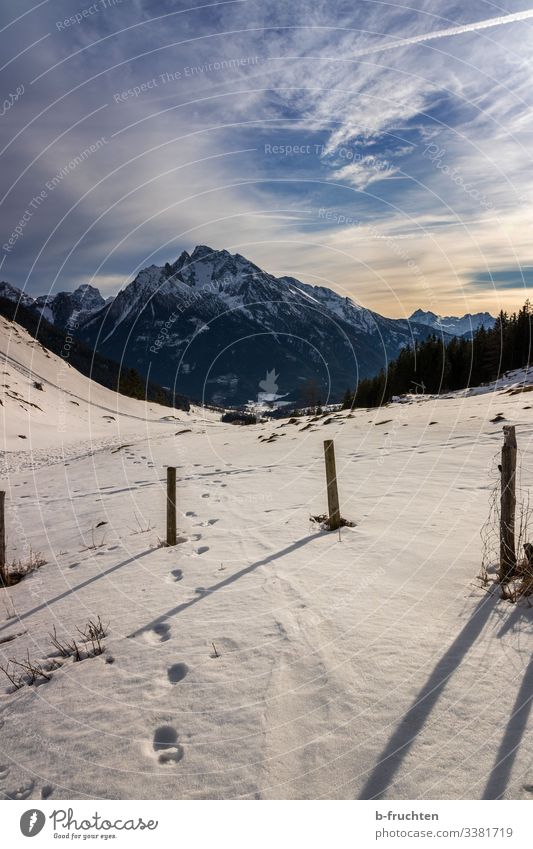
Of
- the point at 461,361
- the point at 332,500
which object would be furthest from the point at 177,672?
the point at 461,361

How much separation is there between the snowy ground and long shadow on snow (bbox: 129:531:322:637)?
33 mm

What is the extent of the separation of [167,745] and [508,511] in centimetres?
486

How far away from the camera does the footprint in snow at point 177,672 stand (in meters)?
4.58

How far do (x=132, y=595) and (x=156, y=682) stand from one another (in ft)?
7.59

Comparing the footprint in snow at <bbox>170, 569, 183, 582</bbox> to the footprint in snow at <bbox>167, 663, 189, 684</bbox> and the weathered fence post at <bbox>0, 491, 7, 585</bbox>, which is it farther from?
the weathered fence post at <bbox>0, 491, 7, 585</bbox>

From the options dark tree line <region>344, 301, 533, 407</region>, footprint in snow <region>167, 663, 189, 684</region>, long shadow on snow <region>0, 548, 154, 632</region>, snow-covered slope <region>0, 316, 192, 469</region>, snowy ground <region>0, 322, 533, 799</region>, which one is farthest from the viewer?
dark tree line <region>344, 301, 533, 407</region>

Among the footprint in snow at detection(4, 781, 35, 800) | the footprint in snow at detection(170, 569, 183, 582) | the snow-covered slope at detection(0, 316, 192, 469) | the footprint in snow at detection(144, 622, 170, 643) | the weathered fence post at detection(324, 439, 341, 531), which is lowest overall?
the footprint in snow at detection(4, 781, 35, 800)

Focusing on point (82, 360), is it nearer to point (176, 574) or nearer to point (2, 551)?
point (2, 551)

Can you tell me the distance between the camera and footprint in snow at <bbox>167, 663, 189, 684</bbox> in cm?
458

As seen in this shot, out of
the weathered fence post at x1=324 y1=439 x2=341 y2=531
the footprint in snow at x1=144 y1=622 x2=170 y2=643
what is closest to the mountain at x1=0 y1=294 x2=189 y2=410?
the weathered fence post at x1=324 y1=439 x2=341 y2=531

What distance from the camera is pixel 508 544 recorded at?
18.9 ft
